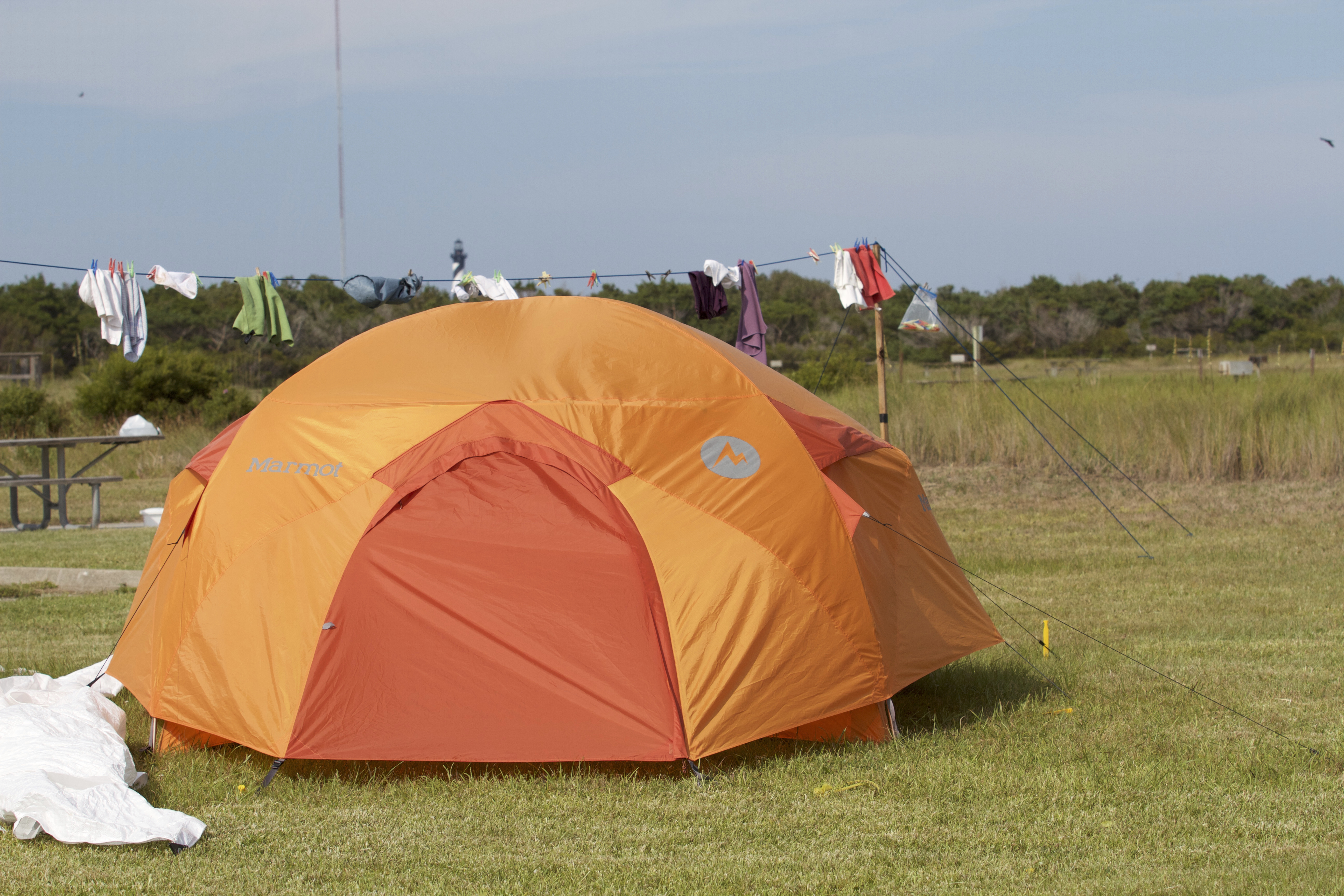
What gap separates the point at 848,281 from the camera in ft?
35.0

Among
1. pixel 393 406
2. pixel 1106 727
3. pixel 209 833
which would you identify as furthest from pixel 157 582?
pixel 1106 727

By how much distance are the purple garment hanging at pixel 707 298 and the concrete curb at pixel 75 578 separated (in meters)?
5.52

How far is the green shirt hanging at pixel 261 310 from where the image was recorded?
9797mm

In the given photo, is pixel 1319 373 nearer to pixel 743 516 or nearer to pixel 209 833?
pixel 743 516

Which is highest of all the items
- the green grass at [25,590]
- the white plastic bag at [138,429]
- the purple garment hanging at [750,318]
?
the purple garment hanging at [750,318]

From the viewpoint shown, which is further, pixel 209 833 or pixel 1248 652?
pixel 1248 652

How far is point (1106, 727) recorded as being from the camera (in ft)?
19.2

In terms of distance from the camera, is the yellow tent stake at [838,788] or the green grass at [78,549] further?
the green grass at [78,549]

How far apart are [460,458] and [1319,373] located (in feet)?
50.4

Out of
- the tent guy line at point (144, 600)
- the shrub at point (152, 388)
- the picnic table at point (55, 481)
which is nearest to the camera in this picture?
the tent guy line at point (144, 600)

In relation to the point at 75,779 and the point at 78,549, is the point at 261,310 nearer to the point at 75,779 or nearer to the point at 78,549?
the point at 78,549

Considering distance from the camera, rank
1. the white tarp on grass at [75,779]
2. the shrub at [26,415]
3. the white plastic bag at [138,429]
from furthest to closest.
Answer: the shrub at [26,415] < the white plastic bag at [138,429] < the white tarp on grass at [75,779]

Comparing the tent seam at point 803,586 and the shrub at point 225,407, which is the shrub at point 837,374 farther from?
the tent seam at point 803,586

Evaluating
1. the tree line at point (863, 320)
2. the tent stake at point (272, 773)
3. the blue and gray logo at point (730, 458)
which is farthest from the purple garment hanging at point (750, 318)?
the tree line at point (863, 320)
